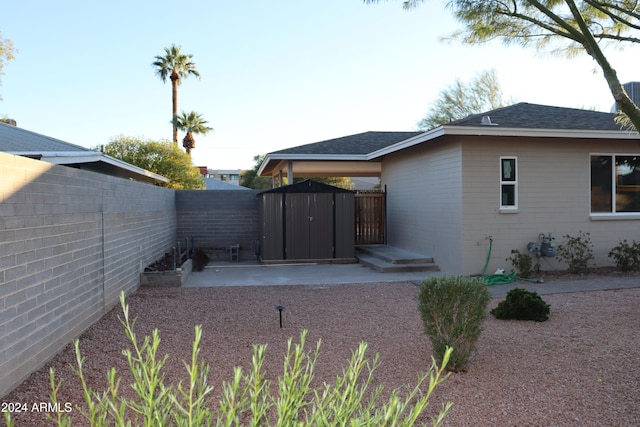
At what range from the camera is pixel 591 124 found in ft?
36.3

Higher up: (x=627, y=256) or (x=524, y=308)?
(x=627, y=256)

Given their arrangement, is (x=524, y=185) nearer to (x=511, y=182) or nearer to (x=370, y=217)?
(x=511, y=182)

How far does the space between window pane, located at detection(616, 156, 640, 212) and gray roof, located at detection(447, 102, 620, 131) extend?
97 centimetres

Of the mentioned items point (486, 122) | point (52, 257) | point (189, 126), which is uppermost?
point (189, 126)

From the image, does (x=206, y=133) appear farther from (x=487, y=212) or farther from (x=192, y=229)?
(x=487, y=212)

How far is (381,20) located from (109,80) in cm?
1703

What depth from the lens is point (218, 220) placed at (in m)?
14.9

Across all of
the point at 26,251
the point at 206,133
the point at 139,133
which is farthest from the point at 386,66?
the point at 206,133

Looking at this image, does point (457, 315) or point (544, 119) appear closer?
point (457, 315)

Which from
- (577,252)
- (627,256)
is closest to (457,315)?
(577,252)

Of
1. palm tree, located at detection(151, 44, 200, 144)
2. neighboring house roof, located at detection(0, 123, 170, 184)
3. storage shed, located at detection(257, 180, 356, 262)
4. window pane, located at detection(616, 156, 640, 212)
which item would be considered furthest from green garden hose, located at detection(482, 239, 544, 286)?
palm tree, located at detection(151, 44, 200, 144)

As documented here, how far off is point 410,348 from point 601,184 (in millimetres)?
8151

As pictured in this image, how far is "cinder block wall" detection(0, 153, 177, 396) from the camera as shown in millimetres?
4176

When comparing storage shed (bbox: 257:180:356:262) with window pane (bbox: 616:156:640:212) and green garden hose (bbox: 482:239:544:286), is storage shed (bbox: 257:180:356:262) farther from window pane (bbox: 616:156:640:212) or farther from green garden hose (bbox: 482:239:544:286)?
window pane (bbox: 616:156:640:212)
